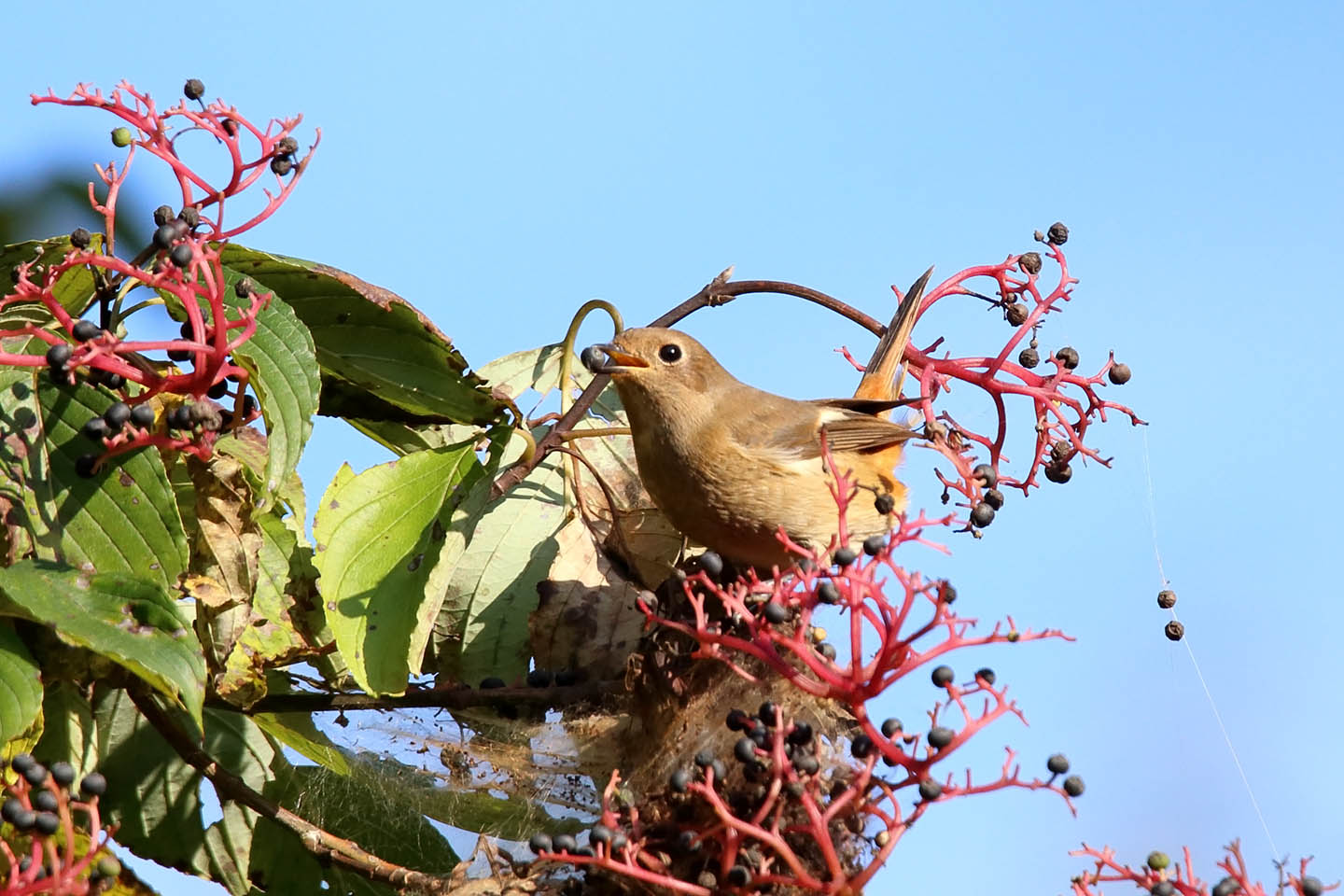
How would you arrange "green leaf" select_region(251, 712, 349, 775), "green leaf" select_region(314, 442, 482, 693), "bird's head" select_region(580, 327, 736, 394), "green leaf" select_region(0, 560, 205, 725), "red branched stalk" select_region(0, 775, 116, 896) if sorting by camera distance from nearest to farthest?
"red branched stalk" select_region(0, 775, 116, 896) → "green leaf" select_region(0, 560, 205, 725) → "green leaf" select_region(314, 442, 482, 693) → "green leaf" select_region(251, 712, 349, 775) → "bird's head" select_region(580, 327, 736, 394)

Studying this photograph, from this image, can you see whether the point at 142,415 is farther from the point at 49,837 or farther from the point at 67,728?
the point at 67,728

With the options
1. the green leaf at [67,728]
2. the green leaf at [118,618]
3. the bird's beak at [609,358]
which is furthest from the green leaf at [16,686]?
the bird's beak at [609,358]

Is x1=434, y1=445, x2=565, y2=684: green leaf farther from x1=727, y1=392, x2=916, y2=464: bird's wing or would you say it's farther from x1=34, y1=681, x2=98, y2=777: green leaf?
x1=34, y1=681, x2=98, y2=777: green leaf

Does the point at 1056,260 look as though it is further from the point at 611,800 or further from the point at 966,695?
the point at 611,800

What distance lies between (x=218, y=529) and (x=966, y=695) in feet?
5.99

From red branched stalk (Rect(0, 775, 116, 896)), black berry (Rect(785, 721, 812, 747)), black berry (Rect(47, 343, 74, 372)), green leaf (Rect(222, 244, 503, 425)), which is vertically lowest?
red branched stalk (Rect(0, 775, 116, 896))

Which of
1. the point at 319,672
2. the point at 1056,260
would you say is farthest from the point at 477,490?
the point at 1056,260

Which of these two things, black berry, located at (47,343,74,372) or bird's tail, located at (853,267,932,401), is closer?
black berry, located at (47,343,74,372)

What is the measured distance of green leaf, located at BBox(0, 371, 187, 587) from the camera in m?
3.15

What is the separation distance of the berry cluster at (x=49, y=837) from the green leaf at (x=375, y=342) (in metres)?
1.27

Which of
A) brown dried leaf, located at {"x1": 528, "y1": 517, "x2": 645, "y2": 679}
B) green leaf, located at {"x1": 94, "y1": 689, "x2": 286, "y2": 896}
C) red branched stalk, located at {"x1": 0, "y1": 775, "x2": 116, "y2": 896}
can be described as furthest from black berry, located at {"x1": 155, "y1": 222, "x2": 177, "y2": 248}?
brown dried leaf, located at {"x1": 528, "y1": 517, "x2": 645, "y2": 679}

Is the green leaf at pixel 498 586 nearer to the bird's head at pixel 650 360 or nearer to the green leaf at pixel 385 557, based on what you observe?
the green leaf at pixel 385 557

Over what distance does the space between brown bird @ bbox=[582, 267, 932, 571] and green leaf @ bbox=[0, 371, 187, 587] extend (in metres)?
1.50

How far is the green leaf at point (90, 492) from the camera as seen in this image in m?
3.15
